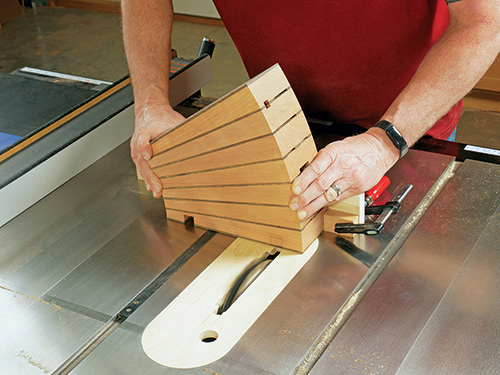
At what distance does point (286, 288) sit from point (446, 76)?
64 centimetres

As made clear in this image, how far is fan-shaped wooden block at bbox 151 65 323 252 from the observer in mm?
1153

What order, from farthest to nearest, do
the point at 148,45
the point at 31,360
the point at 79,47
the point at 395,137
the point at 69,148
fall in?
the point at 79,47
the point at 148,45
the point at 69,148
the point at 395,137
the point at 31,360

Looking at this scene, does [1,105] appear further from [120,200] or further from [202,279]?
[202,279]

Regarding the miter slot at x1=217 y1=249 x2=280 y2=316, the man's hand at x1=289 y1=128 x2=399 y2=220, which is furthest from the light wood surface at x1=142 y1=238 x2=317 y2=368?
the man's hand at x1=289 y1=128 x2=399 y2=220

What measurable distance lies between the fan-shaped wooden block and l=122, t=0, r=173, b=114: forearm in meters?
0.37

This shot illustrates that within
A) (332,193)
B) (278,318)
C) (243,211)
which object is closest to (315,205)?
(332,193)

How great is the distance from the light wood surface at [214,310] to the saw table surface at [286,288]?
17 millimetres

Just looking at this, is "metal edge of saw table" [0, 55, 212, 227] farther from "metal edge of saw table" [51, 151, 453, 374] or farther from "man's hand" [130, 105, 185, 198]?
"metal edge of saw table" [51, 151, 453, 374]

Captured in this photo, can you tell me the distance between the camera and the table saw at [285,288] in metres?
1.02

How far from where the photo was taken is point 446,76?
1.43 m

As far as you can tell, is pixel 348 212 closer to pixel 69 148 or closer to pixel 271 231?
pixel 271 231

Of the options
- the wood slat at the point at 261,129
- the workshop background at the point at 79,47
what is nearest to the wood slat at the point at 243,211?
the wood slat at the point at 261,129

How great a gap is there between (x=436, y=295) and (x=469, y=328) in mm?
93

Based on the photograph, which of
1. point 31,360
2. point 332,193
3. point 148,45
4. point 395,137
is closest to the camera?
point 31,360
